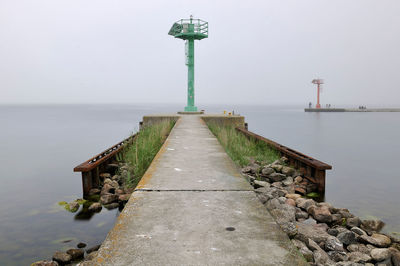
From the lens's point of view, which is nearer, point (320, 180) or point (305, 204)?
point (305, 204)

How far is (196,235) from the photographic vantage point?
7.80 feet

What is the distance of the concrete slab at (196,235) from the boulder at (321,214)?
2458mm

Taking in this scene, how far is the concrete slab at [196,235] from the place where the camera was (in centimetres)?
204

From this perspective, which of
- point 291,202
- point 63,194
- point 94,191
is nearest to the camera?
point 291,202

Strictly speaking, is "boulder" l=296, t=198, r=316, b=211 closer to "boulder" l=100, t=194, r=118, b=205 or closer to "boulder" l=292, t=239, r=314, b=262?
"boulder" l=292, t=239, r=314, b=262

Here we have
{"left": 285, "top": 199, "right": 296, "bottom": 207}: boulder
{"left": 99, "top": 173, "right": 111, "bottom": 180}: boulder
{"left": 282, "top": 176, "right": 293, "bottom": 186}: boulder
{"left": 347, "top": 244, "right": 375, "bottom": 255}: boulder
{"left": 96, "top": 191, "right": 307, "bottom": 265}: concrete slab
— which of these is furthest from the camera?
{"left": 99, "top": 173, "right": 111, "bottom": 180}: boulder

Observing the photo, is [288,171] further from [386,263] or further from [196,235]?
[196,235]

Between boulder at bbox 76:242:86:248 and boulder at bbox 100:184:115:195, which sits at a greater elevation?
boulder at bbox 100:184:115:195

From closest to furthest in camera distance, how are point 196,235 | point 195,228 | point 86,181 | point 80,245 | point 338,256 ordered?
point 196,235
point 195,228
point 338,256
point 80,245
point 86,181

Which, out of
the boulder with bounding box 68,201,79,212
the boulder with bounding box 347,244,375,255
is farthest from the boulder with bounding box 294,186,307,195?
the boulder with bounding box 68,201,79,212

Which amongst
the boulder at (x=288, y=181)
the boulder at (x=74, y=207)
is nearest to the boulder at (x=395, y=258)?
the boulder at (x=288, y=181)

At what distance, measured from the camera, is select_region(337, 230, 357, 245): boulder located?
3.98 metres

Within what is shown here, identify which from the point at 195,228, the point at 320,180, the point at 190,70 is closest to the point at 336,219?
the point at 320,180

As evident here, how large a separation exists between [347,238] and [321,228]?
510 millimetres
